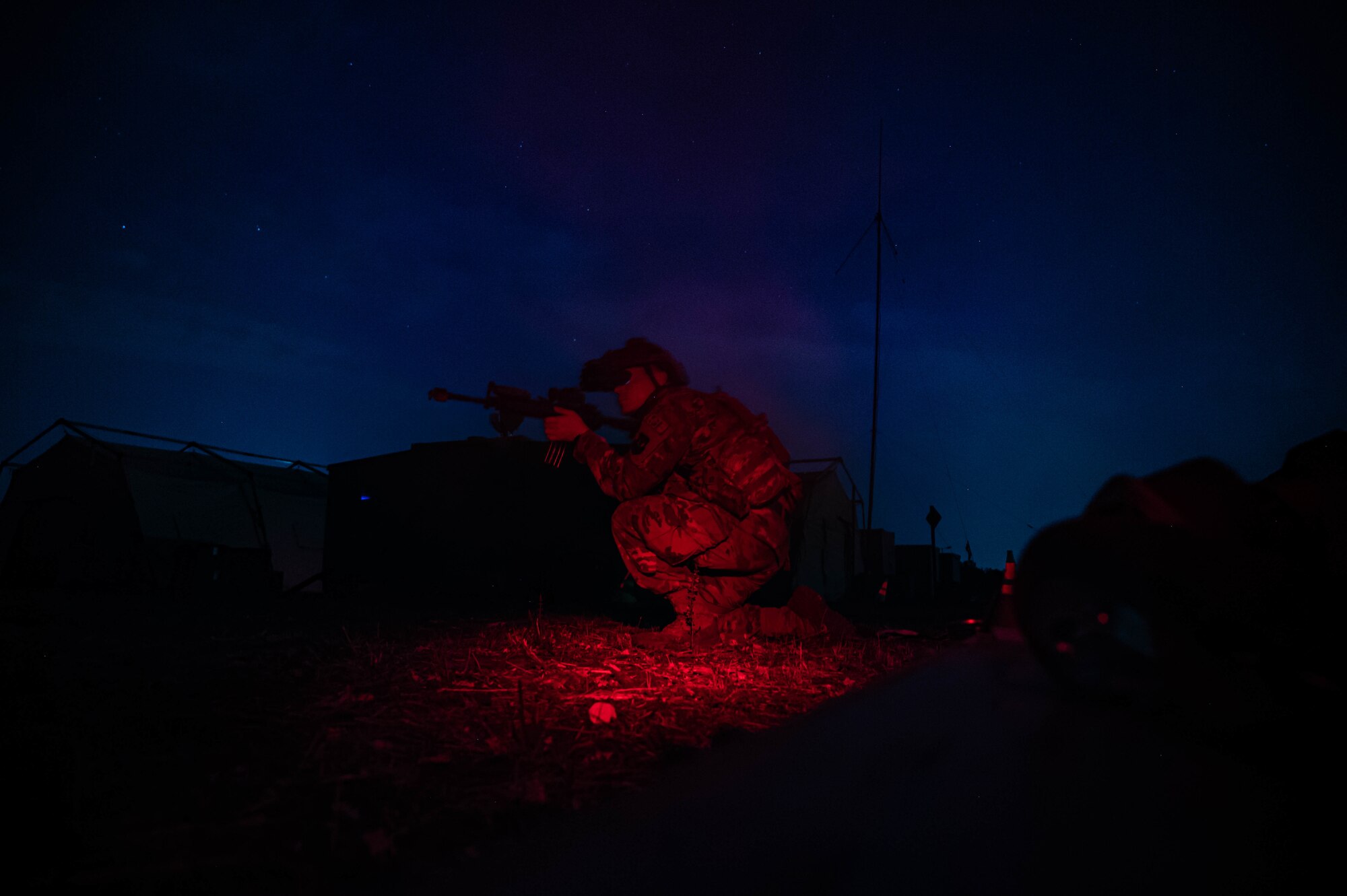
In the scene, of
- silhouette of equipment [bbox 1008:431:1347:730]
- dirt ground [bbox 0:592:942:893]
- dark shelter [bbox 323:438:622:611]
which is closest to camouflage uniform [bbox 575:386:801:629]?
dirt ground [bbox 0:592:942:893]

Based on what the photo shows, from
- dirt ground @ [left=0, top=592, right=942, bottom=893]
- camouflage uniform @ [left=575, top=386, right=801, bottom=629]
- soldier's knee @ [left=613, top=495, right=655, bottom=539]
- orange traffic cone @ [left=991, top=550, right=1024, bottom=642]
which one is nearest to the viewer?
dirt ground @ [left=0, top=592, right=942, bottom=893]

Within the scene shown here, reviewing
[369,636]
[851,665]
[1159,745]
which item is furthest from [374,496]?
[1159,745]

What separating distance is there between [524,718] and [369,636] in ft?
8.66

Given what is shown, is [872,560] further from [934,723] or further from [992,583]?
[934,723]

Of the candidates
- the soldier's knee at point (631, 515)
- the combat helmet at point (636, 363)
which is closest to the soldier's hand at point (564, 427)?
the combat helmet at point (636, 363)

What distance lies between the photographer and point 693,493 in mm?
4289

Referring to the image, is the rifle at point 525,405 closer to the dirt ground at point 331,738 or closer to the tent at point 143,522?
the dirt ground at point 331,738

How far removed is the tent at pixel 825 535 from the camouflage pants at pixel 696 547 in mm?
7731

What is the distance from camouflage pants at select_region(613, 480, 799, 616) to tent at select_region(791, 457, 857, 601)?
304 inches

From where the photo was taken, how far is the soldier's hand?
14.8 feet

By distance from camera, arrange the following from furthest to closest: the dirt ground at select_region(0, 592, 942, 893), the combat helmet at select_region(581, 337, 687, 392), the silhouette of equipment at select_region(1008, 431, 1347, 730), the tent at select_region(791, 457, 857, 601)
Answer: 1. the tent at select_region(791, 457, 857, 601)
2. the combat helmet at select_region(581, 337, 687, 392)
3. the silhouette of equipment at select_region(1008, 431, 1347, 730)
4. the dirt ground at select_region(0, 592, 942, 893)

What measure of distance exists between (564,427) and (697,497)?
1.06 meters

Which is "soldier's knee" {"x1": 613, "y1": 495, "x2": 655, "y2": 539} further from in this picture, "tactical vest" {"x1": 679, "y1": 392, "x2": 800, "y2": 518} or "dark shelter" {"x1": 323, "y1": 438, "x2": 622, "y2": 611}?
"dark shelter" {"x1": 323, "y1": 438, "x2": 622, "y2": 611}

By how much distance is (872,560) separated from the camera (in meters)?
14.4
